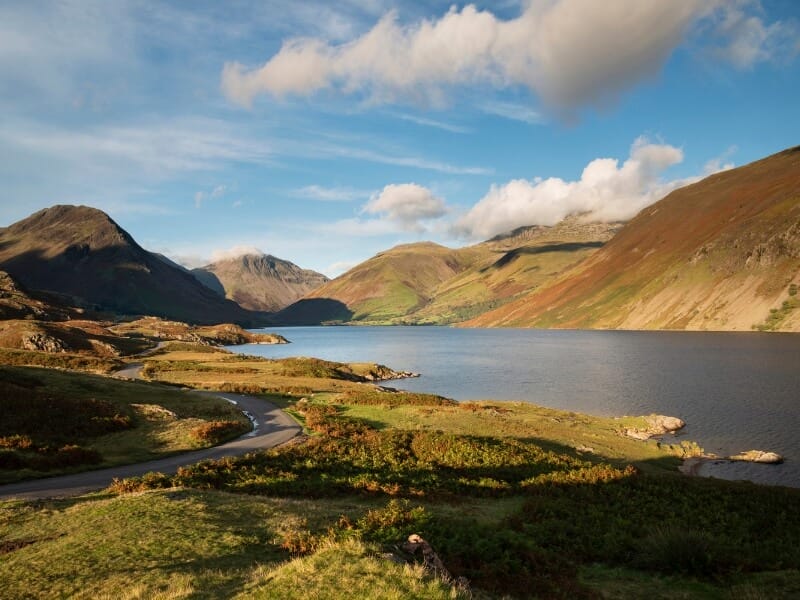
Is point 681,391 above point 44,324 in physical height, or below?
below

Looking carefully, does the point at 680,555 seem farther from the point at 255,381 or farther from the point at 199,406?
the point at 255,381

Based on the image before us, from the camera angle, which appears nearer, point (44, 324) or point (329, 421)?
point (329, 421)

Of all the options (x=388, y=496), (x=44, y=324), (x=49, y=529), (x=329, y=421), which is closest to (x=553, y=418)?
(x=329, y=421)

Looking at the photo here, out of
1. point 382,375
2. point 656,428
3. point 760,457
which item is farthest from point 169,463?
point 382,375

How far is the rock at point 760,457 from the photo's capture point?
43.4m

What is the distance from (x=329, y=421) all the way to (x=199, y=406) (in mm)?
15753

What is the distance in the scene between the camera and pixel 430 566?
13336mm

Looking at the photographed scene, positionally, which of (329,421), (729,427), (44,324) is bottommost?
(729,427)

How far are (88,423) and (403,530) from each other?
103ft

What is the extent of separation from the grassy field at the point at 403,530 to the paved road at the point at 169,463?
436 centimetres

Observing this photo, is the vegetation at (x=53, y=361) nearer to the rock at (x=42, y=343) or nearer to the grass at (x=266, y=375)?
the grass at (x=266, y=375)

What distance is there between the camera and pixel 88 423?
3725 cm

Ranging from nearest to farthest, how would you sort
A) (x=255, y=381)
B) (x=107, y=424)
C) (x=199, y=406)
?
(x=107, y=424) < (x=199, y=406) < (x=255, y=381)

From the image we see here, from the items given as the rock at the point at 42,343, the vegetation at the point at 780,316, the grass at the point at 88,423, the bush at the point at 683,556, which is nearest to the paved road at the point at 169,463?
the grass at the point at 88,423
